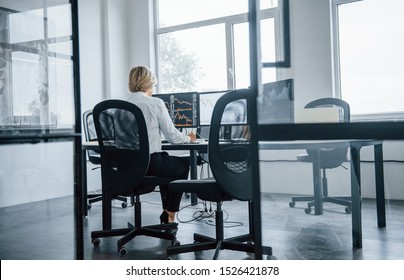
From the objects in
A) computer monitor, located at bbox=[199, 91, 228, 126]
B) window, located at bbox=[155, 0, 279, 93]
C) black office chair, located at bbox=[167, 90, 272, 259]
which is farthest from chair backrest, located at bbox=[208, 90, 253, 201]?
window, located at bbox=[155, 0, 279, 93]

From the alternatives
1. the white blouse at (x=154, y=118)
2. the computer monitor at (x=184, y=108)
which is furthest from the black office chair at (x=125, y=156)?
the computer monitor at (x=184, y=108)

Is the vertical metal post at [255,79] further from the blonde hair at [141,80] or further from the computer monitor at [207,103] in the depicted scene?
the computer monitor at [207,103]

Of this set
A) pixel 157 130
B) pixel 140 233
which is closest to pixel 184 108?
pixel 157 130

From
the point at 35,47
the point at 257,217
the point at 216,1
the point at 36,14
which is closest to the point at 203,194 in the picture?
the point at 257,217

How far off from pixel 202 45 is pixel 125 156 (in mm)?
3092

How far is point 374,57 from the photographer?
85.7 inches

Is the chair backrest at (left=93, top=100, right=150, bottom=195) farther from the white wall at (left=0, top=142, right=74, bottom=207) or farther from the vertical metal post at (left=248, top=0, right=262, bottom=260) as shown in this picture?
the vertical metal post at (left=248, top=0, right=262, bottom=260)

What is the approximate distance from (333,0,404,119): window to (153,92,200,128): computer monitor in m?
1.26

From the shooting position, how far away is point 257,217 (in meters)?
1.37

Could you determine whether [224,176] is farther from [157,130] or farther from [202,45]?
[202,45]

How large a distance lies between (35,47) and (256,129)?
1359mm

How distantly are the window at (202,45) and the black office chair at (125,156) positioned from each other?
2.71 meters

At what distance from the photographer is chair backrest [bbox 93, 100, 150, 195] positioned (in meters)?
2.38
